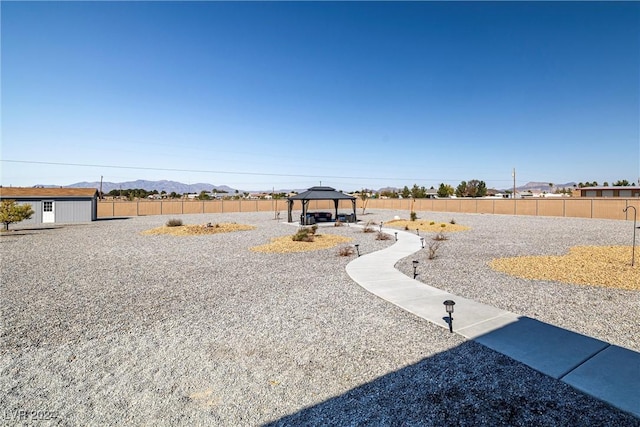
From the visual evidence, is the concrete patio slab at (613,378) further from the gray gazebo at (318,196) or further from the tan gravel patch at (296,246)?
the gray gazebo at (318,196)

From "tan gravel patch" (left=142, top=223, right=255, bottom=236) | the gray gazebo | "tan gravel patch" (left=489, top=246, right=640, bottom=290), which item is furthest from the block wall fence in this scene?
"tan gravel patch" (left=489, top=246, right=640, bottom=290)

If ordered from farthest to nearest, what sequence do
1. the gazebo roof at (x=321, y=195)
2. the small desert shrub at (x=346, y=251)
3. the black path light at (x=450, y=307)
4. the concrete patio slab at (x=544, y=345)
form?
the gazebo roof at (x=321, y=195)
the small desert shrub at (x=346, y=251)
the black path light at (x=450, y=307)
the concrete patio slab at (x=544, y=345)

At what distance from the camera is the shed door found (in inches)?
1142

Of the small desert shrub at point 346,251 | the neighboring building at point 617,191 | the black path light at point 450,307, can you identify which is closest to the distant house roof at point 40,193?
the small desert shrub at point 346,251

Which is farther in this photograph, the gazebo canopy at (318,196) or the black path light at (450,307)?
the gazebo canopy at (318,196)

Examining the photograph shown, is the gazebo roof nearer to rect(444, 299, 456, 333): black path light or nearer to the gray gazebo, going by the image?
the gray gazebo

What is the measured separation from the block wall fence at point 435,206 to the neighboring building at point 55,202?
25.1 feet

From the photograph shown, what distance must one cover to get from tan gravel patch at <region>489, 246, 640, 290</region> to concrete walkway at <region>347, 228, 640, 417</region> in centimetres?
416

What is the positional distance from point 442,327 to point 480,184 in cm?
9424

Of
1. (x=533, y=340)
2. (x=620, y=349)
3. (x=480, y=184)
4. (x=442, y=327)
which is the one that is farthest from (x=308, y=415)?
(x=480, y=184)

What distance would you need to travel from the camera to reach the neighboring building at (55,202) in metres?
28.4

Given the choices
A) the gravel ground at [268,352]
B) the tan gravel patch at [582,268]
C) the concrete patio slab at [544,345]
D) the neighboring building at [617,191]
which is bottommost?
the gravel ground at [268,352]

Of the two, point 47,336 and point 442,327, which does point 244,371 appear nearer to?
point 442,327

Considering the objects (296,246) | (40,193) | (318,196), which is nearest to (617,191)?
(318,196)
